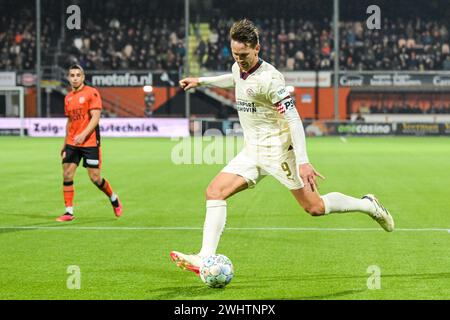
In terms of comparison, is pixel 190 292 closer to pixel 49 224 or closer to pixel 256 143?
pixel 256 143

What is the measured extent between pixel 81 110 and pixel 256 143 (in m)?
5.50

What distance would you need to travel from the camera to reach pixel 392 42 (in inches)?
2154

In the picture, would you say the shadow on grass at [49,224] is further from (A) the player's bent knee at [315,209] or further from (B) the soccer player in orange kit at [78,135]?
(A) the player's bent knee at [315,209]

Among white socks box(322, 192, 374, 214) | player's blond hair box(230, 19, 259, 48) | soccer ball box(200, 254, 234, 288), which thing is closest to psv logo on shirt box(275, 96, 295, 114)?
player's blond hair box(230, 19, 259, 48)

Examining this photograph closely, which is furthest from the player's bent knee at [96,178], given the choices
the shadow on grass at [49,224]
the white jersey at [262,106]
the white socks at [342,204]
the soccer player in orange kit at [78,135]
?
the white jersey at [262,106]

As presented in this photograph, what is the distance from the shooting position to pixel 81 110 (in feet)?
44.0

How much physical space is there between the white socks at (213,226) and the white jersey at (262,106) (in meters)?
0.69

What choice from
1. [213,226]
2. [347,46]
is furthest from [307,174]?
[347,46]

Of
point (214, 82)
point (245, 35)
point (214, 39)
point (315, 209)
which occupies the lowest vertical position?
point (315, 209)

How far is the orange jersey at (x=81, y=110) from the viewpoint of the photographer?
1339cm

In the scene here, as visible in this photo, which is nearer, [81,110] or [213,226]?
[213,226]

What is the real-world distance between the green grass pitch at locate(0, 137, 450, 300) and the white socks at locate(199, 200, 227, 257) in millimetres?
356

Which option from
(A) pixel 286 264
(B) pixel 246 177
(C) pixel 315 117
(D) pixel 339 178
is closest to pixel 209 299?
(B) pixel 246 177

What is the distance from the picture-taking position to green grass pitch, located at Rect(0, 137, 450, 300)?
309 inches
